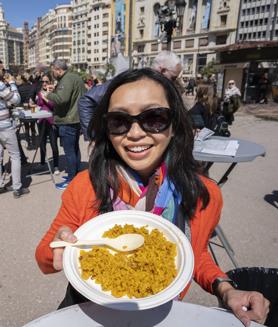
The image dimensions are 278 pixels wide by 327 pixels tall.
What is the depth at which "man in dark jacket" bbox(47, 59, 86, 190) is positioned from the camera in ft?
15.0

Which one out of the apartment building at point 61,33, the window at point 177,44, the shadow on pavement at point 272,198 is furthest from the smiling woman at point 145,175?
the apartment building at point 61,33

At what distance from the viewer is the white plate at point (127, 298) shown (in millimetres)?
905

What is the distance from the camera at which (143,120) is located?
4.11 feet

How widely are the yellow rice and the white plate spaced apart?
0.08 ft

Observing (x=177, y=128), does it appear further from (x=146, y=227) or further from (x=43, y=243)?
(x=43, y=243)

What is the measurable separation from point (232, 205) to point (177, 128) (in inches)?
132

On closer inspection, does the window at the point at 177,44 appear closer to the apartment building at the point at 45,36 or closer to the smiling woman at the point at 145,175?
the smiling woman at the point at 145,175

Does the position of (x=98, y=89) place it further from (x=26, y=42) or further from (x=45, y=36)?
(x=26, y=42)

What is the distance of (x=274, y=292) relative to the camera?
5.66 ft

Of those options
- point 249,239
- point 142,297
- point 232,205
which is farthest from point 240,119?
point 142,297

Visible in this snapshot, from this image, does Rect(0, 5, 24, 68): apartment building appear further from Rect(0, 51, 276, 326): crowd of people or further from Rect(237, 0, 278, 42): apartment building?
Rect(0, 51, 276, 326): crowd of people

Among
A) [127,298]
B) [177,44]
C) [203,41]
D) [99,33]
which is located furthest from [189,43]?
[127,298]

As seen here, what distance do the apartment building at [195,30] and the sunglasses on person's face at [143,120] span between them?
164 ft

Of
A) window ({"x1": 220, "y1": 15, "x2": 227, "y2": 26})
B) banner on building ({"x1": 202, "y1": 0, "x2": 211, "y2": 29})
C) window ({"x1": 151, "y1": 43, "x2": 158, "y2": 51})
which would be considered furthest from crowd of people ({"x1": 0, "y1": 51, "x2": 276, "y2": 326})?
window ({"x1": 151, "y1": 43, "x2": 158, "y2": 51})
